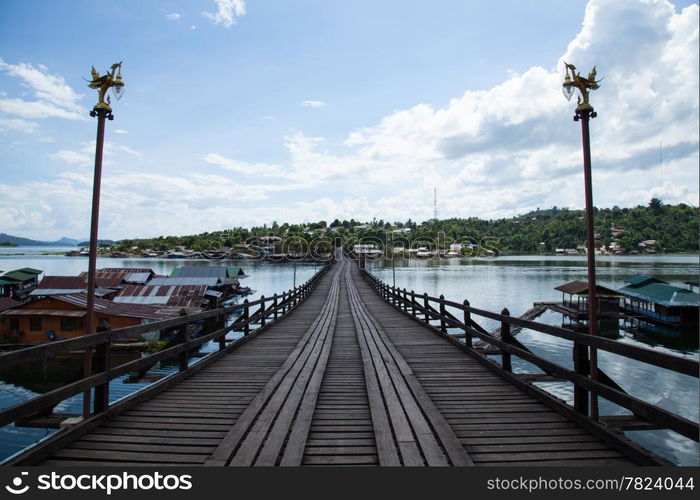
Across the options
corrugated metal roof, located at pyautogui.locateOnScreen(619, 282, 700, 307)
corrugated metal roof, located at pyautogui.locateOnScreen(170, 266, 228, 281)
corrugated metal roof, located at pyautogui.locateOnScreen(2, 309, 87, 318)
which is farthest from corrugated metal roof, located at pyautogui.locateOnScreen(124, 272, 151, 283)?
corrugated metal roof, located at pyautogui.locateOnScreen(619, 282, 700, 307)

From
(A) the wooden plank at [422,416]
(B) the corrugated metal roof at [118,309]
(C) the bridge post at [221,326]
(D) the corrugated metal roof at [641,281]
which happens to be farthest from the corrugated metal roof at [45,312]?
(D) the corrugated metal roof at [641,281]

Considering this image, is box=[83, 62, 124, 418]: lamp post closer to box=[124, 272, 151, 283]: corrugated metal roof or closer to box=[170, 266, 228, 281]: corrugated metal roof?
box=[170, 266, 228, 281]: corrugated metal roof

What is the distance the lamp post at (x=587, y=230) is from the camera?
452cm

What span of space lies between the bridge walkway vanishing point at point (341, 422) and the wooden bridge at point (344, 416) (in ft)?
0.06

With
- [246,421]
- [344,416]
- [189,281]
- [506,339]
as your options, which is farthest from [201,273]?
[344,416]

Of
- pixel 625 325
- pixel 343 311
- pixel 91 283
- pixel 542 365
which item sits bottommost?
pixel 625 325

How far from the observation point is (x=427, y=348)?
931 cm

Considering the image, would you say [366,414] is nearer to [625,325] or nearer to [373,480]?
[373,480]

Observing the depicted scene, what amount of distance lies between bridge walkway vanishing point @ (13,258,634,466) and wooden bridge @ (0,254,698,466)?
2 cm

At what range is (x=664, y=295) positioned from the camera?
36.6 m

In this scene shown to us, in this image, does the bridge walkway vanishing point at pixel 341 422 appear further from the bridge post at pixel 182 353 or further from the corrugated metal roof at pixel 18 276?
the corrugated metal roof at pixel 18 276

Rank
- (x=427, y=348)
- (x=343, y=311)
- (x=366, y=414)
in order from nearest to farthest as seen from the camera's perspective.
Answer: (x=366, y=414), (x=427, y=348), (x=343, y=311)

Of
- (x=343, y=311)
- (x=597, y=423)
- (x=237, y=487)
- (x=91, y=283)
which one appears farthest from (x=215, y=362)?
(x=343, y=311)

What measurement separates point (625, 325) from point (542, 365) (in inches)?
1646
